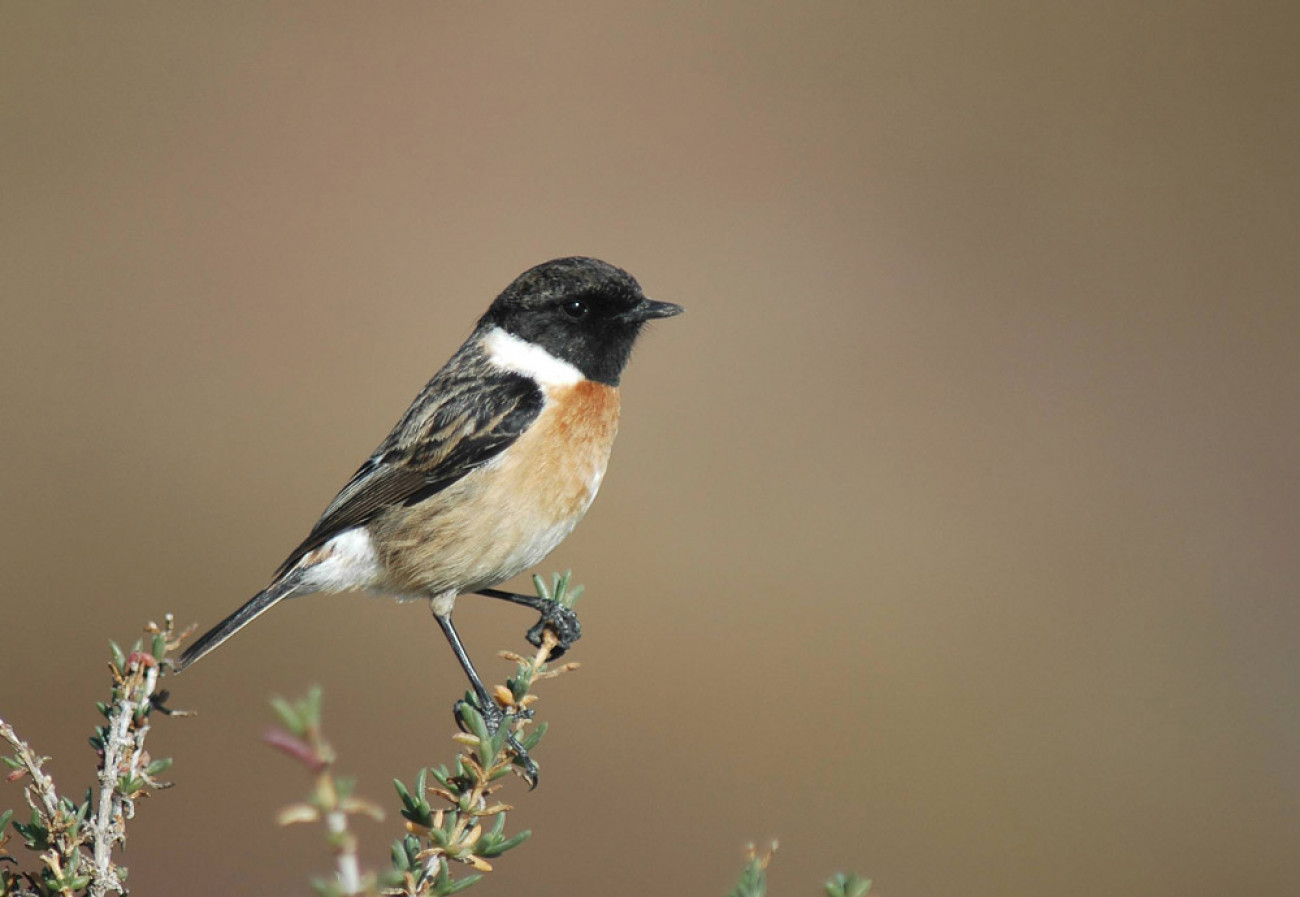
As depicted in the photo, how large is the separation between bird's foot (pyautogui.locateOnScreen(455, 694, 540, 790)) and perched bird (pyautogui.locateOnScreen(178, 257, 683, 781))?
2cm

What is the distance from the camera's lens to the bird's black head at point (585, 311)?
4258 millimetres

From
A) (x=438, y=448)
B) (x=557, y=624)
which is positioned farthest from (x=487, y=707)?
(x=557, y=624)

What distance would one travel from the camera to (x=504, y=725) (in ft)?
7.02

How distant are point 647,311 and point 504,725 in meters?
2.33

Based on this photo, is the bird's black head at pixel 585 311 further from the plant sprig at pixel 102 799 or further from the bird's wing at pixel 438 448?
the plant sprig at pixel 102 799

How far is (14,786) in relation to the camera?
566 cm

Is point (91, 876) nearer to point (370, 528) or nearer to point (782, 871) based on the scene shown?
point (370, 528)

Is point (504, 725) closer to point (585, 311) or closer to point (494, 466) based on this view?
point (494, 466)

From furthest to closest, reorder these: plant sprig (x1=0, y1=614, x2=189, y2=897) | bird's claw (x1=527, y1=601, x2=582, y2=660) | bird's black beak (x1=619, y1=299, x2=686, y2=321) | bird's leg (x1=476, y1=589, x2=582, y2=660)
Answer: bird's black beak (x1=619, y1=299, x2=686, y2=321) < bird's claw (x1=527, y1=601, x2=582, y2=660) < bird's leg (x1=476, y1=589, x2=582, y2=660) < plant sprig (x1=0, y1=614, x2=189, y2=897)

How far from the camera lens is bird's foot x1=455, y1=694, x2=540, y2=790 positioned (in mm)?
2143

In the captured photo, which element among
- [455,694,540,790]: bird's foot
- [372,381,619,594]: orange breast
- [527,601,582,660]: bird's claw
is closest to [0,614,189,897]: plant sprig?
[455,694,540,790]: bird's foot

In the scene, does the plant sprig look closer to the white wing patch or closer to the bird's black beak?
the white wing patch

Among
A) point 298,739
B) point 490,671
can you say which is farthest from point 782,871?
point 298,739

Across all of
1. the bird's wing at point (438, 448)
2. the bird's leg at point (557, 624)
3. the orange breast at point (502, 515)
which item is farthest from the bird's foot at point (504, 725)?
the bird's wing at point (438, 448)
